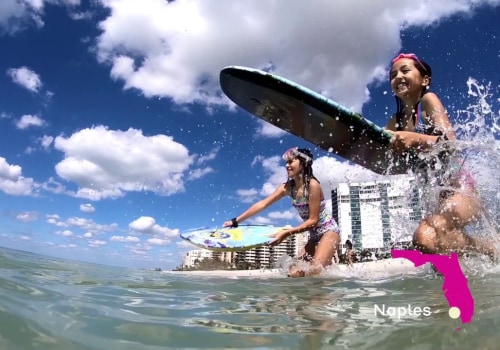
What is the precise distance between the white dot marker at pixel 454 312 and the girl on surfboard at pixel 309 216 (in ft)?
10.4

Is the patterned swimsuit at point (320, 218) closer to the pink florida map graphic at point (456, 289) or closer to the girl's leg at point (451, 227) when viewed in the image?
the girl's leg at point (451, 227)

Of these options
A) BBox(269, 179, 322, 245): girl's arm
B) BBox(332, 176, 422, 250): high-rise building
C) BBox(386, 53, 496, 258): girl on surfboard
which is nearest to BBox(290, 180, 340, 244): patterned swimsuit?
BBox(269, 179, 322, 245): girl's arm

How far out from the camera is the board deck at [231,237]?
7090mm

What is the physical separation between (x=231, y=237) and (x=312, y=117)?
319 centimetres

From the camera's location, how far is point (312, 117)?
539cm

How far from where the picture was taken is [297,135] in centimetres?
603

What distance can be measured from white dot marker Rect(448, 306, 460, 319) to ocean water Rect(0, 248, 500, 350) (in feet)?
0.14

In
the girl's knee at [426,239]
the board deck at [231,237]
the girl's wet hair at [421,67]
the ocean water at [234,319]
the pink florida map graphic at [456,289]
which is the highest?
the girl's wet hair at [421,67]

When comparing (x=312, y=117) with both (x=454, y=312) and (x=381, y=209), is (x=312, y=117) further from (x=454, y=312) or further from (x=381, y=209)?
(x=454, y=312)

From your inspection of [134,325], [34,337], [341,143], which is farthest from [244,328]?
[341,143]

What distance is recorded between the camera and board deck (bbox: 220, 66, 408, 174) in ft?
16.2

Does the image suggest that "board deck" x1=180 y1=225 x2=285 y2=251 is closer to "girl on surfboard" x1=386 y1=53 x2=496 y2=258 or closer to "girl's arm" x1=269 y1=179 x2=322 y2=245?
"girl's arm" x1=269 y1=179 x2=322 y2=245

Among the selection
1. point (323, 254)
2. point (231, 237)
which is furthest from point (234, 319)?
point (231, 237)

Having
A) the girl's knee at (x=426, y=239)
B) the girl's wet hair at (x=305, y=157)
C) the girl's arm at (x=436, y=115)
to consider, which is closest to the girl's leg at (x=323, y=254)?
the girl's wet hair at (x=305, y=157)
